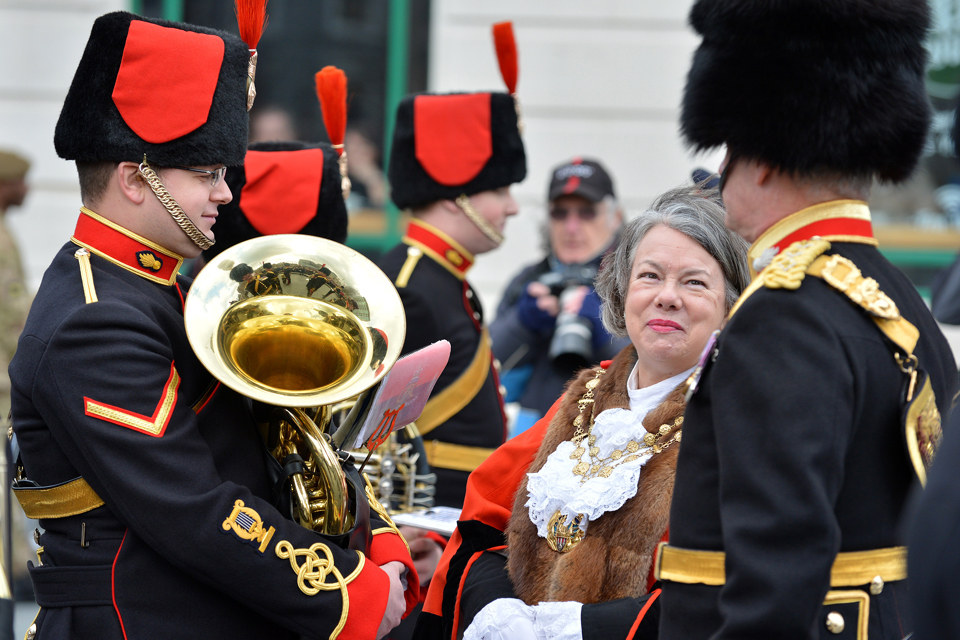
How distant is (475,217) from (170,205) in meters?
2.00


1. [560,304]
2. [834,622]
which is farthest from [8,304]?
[834,622]

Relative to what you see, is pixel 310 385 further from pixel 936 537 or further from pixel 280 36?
pixel 280 36

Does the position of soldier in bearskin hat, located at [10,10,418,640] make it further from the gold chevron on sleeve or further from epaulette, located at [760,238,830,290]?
epaulette, located at [760,238,830,290]

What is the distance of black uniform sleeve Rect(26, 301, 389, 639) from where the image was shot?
2168 mm

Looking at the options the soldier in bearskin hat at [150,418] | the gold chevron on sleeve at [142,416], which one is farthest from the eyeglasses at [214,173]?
the gold chevron on sleeve at [142,416]

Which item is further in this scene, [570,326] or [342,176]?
[570,326]

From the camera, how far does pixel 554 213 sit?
5.57 m

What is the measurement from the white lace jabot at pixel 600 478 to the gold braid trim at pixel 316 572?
492mm

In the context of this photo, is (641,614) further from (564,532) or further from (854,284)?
(854,284)

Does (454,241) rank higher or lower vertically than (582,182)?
lower

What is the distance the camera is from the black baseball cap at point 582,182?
5480 millimetres

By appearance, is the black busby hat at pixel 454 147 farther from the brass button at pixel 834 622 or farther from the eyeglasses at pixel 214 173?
the brass button at pixel 834 622

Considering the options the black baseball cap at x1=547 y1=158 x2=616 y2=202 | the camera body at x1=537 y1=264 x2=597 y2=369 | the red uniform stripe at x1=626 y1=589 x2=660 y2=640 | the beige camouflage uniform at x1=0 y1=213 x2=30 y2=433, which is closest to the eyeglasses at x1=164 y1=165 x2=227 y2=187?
the red uniform stripe at x1=626 y1=589 x2=660 y2=640

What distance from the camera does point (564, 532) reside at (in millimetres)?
2451
